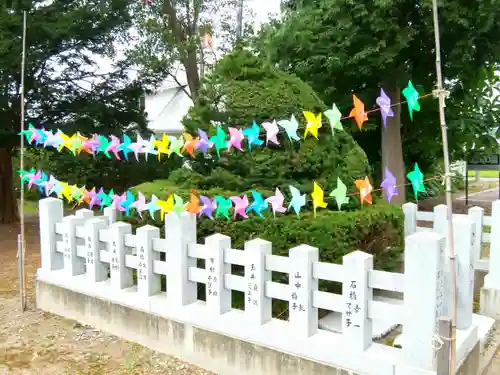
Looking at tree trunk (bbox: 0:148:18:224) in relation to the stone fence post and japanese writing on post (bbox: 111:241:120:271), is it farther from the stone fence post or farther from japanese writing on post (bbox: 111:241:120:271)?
the stone fence post

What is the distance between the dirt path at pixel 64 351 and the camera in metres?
4.16

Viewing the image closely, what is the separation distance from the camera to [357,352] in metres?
3.34

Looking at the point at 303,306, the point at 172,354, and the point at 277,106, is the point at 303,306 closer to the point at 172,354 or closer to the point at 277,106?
the point at 172,354

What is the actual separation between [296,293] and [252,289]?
41 centimetres

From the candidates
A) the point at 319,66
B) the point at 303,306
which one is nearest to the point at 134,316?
the point at 303,306

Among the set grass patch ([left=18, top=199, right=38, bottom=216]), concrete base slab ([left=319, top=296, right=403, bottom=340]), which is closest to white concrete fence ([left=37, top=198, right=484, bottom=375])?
concrete base slab ([left=319, top=296, right=403, bottom=340])

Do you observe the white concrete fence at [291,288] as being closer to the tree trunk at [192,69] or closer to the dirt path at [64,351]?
the dirt path at [64,351]

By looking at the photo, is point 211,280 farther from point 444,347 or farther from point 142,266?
point 444,347

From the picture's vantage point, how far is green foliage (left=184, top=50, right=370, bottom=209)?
15.2 ft

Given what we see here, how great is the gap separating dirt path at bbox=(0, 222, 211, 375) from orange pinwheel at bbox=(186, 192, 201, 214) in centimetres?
138

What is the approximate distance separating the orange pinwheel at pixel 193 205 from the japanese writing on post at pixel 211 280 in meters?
0.46

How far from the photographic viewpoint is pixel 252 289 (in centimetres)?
385

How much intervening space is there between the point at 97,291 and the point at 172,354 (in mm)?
1201

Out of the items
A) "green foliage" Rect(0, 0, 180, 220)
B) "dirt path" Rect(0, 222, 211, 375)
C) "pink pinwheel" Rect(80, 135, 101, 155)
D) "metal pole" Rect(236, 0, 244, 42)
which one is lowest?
"dirt path" Rect(0, 222, 211, 375)
